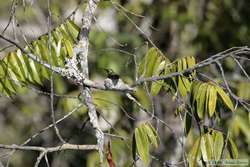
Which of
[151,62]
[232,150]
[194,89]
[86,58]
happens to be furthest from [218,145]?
[86,58]

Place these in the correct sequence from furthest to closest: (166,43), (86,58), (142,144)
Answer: (166,43)
(86,58)
(142,144)

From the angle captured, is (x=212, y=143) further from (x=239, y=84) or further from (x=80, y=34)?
(x=239, y=84)

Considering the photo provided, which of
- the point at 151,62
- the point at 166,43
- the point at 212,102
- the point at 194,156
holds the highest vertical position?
the point at 166,43

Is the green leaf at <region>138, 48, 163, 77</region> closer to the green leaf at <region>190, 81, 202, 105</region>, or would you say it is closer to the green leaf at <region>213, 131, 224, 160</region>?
the green leaf at <region>190, 81, 202, 105</region>

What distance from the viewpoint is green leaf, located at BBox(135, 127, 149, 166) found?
2047 millimetres

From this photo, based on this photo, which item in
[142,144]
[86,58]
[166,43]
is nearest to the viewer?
[142,144]

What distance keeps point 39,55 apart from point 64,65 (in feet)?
0.38

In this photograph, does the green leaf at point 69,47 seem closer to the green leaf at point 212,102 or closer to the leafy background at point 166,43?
the green leaf at point 212,102

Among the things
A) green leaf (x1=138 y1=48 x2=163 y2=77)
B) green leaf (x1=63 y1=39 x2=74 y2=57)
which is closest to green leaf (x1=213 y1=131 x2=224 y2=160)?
green leaf (x1=138 y1=48 x2=163 y2=77)

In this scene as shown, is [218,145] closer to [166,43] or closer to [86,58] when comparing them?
[86,58]

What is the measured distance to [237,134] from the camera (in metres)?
3.88

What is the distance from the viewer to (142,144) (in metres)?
2.06

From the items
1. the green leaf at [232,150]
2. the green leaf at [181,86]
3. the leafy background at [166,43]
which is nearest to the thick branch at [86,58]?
the green leaf at [181,86]

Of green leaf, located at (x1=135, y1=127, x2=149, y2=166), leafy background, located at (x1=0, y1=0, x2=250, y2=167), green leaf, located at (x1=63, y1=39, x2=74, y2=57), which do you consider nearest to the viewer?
green leaf, located at (x1=135, y1=127, x2=149, y2=166)
